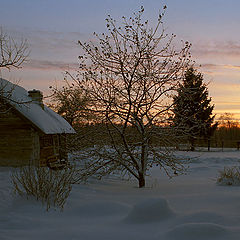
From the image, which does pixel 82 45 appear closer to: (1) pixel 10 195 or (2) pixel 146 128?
(2) pixel 146 128

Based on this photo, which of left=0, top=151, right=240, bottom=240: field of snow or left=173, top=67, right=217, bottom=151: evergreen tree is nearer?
left=0, top=151, right=240, bottom=240: field of snow

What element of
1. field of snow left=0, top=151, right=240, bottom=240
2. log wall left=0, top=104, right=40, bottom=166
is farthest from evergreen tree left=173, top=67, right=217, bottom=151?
log wall left=0, top=104, right=40, bottom=166

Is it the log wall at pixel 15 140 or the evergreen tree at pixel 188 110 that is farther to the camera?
the log wall at pixel 15 140

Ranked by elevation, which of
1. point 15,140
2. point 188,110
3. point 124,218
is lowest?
point 124,218

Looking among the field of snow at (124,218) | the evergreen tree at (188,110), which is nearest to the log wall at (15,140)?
the field of snow at (124,218)

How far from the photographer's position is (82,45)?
31.7 ft

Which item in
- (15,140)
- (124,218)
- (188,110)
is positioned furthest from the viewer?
(15,140)

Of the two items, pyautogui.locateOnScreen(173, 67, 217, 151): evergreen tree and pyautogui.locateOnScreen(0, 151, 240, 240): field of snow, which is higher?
pyautogui.locateOnScreen(173, 67, 217, 151): evergreen tree

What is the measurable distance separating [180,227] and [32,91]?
543 inches

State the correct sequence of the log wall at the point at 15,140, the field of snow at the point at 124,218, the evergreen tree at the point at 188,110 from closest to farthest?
1. the field of snow at the point at 124,218
2. the evergreen tree at the point at 188,110
3. the log wall at the point at 15,140

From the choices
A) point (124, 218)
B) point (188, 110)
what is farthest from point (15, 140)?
point (124, 218)

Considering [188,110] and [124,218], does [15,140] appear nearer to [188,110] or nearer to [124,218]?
[188,110]

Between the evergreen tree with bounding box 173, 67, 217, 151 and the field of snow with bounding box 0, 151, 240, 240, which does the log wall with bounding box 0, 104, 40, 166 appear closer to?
the field of snow with bounding box 0, 151, 240, 240

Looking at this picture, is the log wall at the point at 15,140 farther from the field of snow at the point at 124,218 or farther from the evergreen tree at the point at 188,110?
the evergreen tree at the point at 188,110
